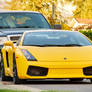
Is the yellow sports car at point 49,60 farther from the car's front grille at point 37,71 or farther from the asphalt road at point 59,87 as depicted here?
the asphalt road at point 59,87

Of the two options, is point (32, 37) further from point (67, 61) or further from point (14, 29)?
point (14, 29)

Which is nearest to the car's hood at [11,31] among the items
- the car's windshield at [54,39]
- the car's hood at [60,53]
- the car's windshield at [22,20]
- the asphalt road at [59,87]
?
the car's windshield at [22,20]

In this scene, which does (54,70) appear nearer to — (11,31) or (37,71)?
(37,71)

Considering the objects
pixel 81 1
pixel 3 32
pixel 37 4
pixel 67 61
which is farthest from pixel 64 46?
pixel 81 1

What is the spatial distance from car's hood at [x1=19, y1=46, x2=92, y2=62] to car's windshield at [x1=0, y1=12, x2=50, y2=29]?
5905 millimetres

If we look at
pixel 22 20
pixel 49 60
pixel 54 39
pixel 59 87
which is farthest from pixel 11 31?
pixel 59 87

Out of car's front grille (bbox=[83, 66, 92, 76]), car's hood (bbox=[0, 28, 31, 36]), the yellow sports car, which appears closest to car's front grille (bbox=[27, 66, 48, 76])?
the yellow sports car

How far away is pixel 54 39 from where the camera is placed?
13.3m

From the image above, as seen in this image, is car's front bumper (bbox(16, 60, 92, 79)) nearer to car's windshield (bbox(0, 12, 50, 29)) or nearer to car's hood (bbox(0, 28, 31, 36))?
car's hood (bbox(0, 28, 31, 36))

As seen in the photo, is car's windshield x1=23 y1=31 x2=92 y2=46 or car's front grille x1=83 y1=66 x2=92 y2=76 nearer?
car's front grille x1=83 y1=66 x2=92 y2=76

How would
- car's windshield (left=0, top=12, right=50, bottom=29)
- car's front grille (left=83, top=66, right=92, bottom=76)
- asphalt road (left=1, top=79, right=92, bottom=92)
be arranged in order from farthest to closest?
car's windshield (left=0, top=12, right=50, bottom=29), car's front grille (left=83, top=66, right=92, bottom=76), asphalt road (left=1, top=79, right=92, bottom=92)

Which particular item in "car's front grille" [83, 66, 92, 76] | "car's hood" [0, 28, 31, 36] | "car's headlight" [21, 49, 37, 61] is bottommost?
"car's hood" [0, 28, 31, 36]

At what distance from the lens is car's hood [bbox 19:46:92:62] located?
12.2 metres

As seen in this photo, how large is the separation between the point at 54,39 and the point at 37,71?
1374mm
